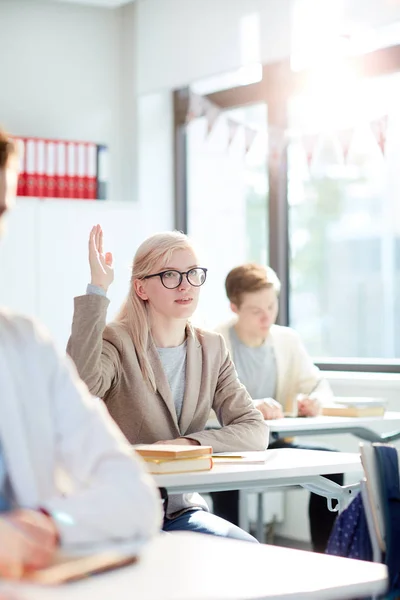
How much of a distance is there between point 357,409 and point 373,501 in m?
1.96

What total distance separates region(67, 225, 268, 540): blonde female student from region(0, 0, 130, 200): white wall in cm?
284

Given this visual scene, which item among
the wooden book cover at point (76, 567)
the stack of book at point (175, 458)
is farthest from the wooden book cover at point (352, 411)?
the wooden book cover at point (76, 567)

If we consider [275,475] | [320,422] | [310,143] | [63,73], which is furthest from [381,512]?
[63,73]

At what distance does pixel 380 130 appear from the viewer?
4.93 metres

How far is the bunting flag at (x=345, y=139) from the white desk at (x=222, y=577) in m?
3.69

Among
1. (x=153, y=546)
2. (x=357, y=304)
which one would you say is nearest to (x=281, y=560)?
(x=153, y=546)

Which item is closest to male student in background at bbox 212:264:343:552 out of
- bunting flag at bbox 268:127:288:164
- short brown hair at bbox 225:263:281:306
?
short brown hair at bbox 225:263:281:306

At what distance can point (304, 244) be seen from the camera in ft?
18.3

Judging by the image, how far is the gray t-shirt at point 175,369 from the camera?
2.98m

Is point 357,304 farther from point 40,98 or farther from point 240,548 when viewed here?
point 240,548

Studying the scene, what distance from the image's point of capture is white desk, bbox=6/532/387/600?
1.30 meters

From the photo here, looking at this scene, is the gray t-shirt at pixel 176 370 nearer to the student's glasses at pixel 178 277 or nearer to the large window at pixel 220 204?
the student's glasses at pixel 178 277

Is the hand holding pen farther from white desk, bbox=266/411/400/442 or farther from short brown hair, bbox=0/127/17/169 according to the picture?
short brown hair, bbox=0/127/17/169

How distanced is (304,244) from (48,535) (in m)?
4.32
